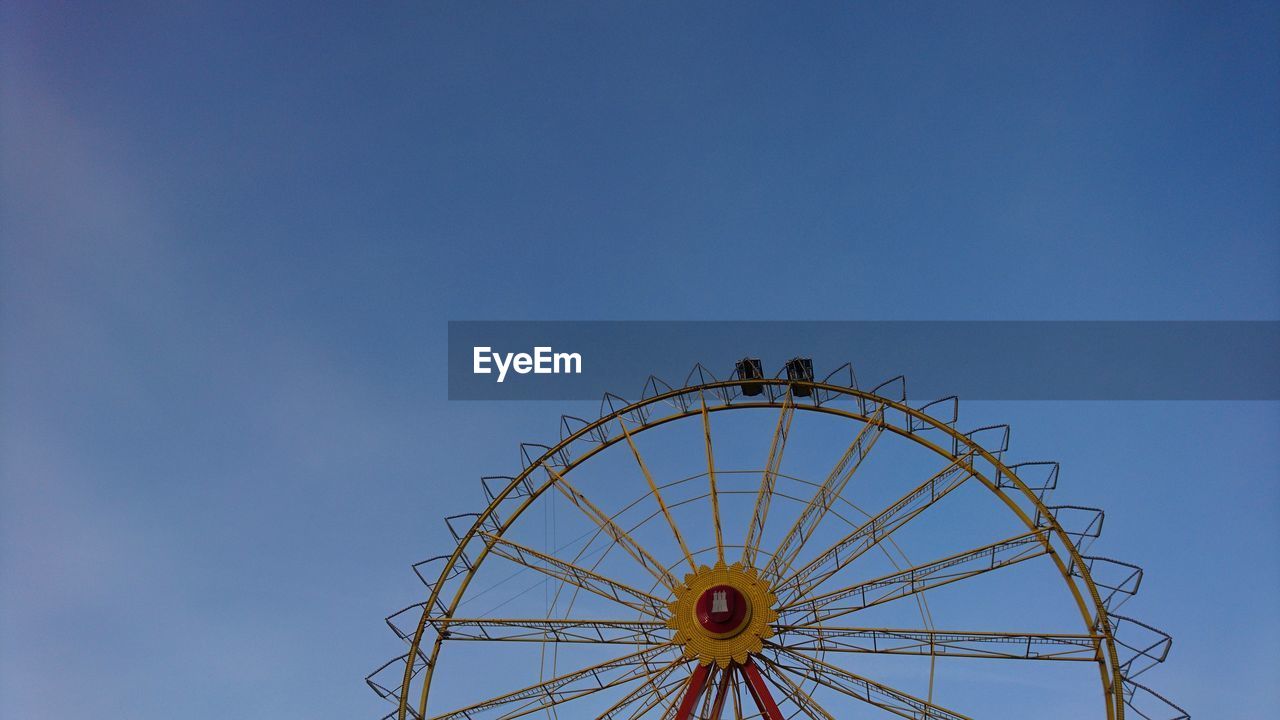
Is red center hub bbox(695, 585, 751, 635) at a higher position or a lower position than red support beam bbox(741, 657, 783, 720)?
higher

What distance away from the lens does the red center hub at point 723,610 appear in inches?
1282

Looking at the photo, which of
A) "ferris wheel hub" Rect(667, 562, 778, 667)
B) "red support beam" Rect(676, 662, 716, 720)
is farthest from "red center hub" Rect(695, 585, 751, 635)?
"red support beam" Rect(676, 662, 716, 720)

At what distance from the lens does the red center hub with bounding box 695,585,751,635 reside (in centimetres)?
3256

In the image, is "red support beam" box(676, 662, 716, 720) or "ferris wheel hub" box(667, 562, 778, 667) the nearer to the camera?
"red support beam" box(676, 662, 716, 720)

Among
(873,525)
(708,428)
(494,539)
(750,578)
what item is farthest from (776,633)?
(494,539)

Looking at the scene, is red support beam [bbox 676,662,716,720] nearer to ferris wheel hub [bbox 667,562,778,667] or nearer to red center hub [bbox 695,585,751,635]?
ferris wheel hub [bbox 667,562,778,667]

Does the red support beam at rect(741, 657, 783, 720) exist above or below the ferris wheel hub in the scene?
below

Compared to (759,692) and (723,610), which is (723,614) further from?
(759,692)

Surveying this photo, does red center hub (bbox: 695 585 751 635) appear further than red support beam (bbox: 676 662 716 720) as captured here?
Yes

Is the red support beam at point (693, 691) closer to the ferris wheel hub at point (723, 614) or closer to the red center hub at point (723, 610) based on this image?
the ferris wheel hub at point (723, 614)

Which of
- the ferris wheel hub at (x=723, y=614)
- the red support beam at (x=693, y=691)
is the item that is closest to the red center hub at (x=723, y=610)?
the ferris wheel hub at (x=723, y=614)

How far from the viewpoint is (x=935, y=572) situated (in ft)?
106

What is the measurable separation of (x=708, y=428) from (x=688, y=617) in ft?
21.3

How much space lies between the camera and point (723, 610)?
107 ft
